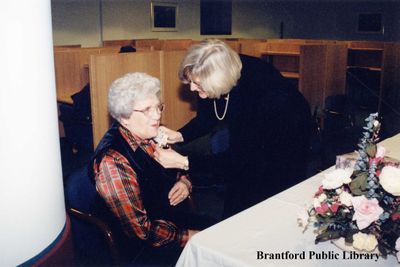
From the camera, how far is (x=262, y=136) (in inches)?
75.7

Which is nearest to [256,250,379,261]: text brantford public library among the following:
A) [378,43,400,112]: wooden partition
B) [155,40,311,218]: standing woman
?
[155,40,311,218]: standing woman

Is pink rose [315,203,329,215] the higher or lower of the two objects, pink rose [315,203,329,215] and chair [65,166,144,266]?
the higher

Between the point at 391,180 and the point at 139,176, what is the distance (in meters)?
0.97

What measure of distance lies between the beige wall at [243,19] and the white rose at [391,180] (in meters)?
8.23

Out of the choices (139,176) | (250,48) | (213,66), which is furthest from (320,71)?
(139,176)

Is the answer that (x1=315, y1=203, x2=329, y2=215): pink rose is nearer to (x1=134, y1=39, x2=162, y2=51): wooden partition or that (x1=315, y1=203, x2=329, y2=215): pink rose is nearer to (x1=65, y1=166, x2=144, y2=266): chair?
(x1=65, y1=166, x2=144, y2=266): chair

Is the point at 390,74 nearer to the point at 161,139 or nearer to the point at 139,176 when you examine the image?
the point at 161,139

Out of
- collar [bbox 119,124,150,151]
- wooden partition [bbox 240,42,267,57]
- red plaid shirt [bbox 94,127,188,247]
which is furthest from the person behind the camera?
wooden partition [bbox 240,42,267,57]

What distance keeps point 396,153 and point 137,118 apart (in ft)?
4.22

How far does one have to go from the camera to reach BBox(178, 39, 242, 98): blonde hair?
181 cm

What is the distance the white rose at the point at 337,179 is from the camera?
3.68 feet

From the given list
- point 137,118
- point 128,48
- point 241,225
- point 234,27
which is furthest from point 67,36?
point 241,225

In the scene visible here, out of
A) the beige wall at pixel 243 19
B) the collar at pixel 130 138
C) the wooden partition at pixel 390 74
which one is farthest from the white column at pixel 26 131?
the beige wall at pixel 243 19

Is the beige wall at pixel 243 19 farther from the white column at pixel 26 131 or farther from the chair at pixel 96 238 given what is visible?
the white column at pixel 26 131
